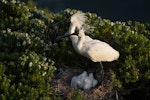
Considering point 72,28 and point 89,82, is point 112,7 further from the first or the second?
point 89,82

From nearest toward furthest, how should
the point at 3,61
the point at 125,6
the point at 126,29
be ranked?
the point at 3,61, the point at 126,29, the point at 125,6

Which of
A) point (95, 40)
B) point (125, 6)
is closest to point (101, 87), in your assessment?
point (95, 40)

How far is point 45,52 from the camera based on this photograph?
12.6 meters

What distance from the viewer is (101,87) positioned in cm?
1180

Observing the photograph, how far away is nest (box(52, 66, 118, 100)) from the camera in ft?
38.2

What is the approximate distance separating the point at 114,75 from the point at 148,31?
2.83 metres

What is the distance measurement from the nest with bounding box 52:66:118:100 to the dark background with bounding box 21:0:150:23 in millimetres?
10789

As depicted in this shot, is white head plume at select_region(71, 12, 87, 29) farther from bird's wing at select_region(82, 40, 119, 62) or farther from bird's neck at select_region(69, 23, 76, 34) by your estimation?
bird's wing at select_region(82, 40, 119, 62)

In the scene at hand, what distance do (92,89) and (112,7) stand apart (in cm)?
1200

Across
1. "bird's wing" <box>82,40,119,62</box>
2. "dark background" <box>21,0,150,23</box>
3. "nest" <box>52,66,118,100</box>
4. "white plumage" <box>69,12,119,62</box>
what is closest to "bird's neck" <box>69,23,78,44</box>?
"white plumage" <box>69,12,119,62</box>

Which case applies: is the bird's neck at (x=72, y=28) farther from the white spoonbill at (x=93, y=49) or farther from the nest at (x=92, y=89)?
the nest at (x=92, y=89)

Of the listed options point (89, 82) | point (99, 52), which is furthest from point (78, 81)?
point (99, 52)

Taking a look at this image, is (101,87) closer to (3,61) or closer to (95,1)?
(3,61)

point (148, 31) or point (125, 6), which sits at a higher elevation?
point (125, 6)
